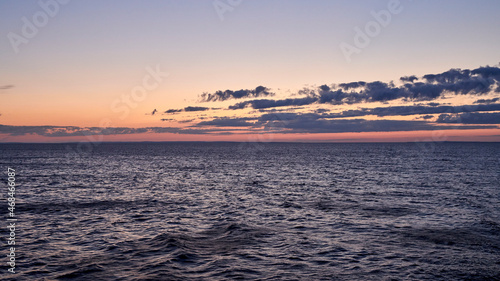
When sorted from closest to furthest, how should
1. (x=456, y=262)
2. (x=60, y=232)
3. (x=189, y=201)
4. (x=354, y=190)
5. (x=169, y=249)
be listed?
1. (x=456, y=262)
2. (x=169, y=249)
3. (x=60, y=232)
4. (x=189, y=201)
5. (x=354, y=190)

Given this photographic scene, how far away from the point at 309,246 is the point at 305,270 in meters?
4.16

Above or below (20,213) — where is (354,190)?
below

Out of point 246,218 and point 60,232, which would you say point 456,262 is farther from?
point 60,232

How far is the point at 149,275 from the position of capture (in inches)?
669

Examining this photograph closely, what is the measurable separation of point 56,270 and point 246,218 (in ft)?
50.3

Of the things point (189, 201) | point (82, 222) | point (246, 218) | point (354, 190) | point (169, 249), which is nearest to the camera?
point (169, 249)

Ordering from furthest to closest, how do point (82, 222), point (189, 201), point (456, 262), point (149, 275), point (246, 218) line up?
1. point (189, 201)
2. point (246, 218)
3. point (82, 222)
4. point (456, 262)
5. point (149, 275)

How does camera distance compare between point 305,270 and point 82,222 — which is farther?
point 82,222

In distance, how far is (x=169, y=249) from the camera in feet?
69.1

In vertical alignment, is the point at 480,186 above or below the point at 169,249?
below

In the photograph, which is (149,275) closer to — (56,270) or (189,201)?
(56,270)

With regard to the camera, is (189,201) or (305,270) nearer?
(305,270)

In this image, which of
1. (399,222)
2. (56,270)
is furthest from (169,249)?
(399,222)

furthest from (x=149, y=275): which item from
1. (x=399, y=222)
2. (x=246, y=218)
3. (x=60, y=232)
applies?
(x=399, y=222)
